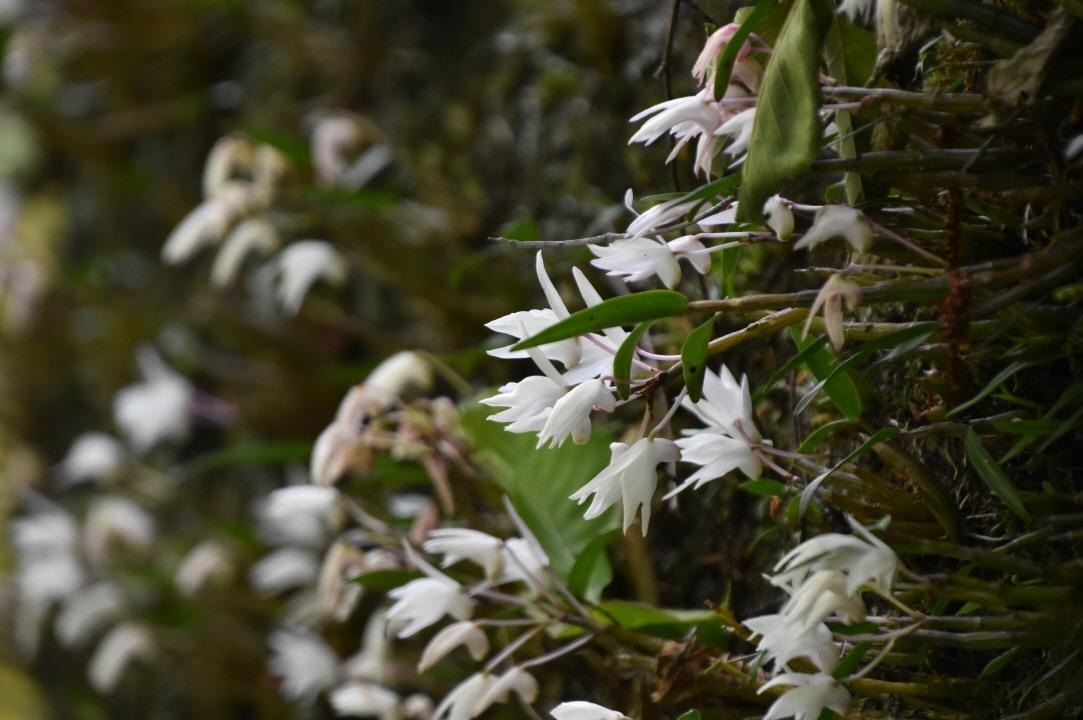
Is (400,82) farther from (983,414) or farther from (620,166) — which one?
(983,414)

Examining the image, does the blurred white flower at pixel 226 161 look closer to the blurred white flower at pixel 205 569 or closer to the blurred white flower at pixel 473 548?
the blurred white flower at pixel 205 569

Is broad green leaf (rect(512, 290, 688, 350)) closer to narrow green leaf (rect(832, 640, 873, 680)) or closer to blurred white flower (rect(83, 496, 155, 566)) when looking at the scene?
narrow green leaf (rect(832, 640, 873, 680))

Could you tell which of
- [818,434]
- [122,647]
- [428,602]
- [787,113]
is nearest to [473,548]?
[428,602]

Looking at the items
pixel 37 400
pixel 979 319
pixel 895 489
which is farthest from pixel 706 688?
pixel 37 400

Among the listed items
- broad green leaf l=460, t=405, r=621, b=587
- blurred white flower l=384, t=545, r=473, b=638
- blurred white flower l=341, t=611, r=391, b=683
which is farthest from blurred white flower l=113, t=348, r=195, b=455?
blurred white flower l=384, t=545, r=473, b=638

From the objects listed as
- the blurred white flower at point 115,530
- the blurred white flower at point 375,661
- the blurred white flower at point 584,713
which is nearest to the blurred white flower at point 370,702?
the blurred white flower at point 375,661

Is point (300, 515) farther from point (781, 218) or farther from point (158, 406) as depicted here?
point (781, 218)
